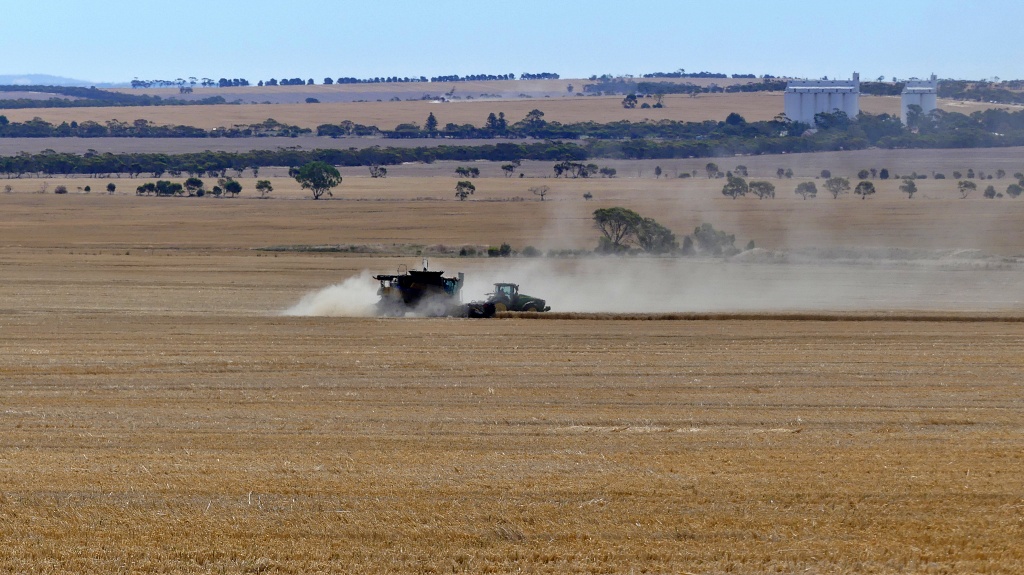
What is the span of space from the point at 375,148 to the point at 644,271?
112 metres

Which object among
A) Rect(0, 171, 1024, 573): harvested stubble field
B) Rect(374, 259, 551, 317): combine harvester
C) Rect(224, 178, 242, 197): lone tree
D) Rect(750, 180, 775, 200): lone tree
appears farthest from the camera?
Rect(224, 178, 242, 197): lone tree

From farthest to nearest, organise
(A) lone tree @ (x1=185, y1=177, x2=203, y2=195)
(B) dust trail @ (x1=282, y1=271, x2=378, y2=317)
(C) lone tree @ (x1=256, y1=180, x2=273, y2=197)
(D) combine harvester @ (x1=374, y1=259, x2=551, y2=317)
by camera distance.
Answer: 1. (A) lone tree @ (x1=185, y1=177, x2=203, y2=195)
2. (C) lone tree @ (x1=256, y1=180, x2=273, y2=197)
3. (B) dust trail @ (x1=282, y1=271, x2=378, y2=317)
4. (D) combine harvester @ (x1=374, y1=259, x2=551, y2=317)

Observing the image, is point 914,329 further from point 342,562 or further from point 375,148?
point 375,148

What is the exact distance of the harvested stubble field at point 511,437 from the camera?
12.1 m

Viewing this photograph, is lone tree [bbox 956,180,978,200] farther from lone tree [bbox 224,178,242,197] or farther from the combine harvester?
the combine harvester

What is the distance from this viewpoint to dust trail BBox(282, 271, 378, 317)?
35812 mm

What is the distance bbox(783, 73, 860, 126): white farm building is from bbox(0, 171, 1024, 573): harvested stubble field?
15519 centimetres

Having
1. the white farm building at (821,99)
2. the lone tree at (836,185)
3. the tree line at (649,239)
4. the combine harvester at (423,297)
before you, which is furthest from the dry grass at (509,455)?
the white farm building at (821,99)

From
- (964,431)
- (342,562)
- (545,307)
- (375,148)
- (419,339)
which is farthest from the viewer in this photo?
(375,148)

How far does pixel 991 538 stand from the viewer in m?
12.4

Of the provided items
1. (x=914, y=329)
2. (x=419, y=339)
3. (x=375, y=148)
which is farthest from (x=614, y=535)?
(x=375, y=148)

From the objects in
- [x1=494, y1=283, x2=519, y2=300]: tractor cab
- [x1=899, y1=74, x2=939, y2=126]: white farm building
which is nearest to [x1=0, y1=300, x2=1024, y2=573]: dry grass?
[x1=494, y1=283, x2=519, y2=300]: tractor cab

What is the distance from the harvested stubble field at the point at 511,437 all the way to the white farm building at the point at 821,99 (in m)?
155

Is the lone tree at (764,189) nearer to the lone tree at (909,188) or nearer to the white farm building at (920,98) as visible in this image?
the lone tree at (909,188)
